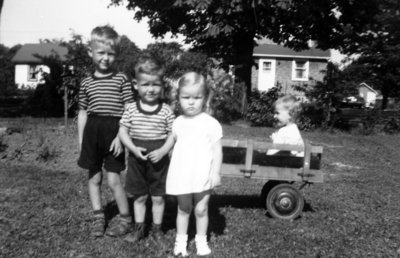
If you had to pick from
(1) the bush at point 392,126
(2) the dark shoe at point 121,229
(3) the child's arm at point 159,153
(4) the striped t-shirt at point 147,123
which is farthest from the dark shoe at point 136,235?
(1) the bush at point 392,126

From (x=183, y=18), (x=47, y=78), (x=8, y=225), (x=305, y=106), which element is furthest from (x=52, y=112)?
(x=8, y=225)

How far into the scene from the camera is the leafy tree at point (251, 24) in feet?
54.5

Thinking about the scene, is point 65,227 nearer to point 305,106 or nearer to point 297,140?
point 297,140

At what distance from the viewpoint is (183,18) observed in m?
19.6

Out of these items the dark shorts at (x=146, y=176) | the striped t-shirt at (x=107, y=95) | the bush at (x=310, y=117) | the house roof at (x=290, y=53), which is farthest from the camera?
the house roof at (x=290, y=53)

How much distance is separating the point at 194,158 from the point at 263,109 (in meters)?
14.9

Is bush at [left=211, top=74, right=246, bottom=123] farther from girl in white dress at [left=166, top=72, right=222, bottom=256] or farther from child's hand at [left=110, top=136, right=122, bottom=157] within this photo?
girl in white dress at [left=166, top=72, right=222, bottom=256]

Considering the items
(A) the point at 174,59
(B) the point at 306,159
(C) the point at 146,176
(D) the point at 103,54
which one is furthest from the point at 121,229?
(A) the point at 174,59

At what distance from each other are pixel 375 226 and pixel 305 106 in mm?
12316

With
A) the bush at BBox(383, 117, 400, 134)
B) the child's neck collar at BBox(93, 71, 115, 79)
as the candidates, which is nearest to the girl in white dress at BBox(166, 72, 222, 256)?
the child's neck collar at BBox(93, 71, 115, 79)

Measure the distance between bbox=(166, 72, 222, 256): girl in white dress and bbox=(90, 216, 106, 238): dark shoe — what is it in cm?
90

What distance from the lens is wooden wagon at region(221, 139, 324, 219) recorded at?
5062 mm

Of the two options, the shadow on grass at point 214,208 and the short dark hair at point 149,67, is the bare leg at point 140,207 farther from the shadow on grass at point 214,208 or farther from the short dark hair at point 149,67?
the short dark hair at point 149,67

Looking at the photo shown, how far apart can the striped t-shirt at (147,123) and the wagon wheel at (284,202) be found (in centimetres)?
178
